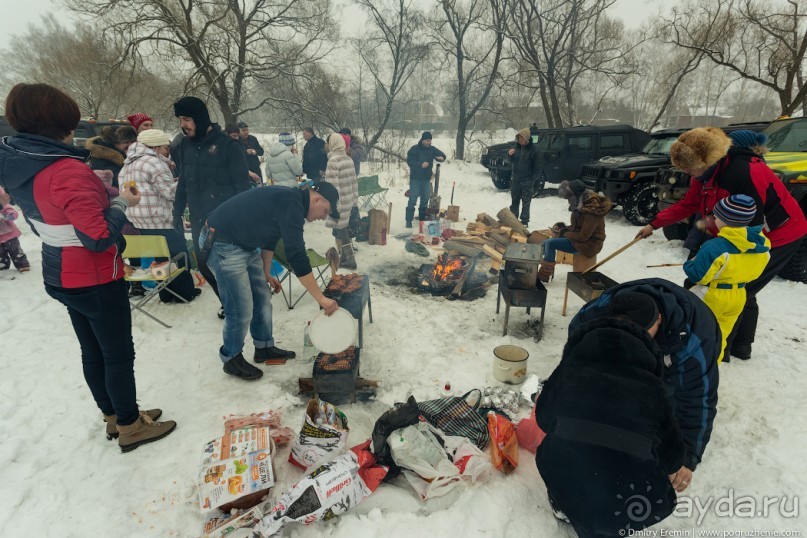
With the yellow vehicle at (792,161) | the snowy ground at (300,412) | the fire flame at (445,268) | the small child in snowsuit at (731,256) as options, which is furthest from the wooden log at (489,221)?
→ the small child in snowsuit at (731,256)

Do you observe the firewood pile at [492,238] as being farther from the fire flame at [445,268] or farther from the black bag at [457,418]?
the black bag at [457,418]

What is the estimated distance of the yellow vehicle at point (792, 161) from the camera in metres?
5.22

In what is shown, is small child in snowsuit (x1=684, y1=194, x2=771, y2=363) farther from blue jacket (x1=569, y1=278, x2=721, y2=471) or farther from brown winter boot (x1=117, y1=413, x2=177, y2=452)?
brown winter boot (x1=117, y1=413, x2=177, y2=452)

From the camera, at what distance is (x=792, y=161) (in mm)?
5711

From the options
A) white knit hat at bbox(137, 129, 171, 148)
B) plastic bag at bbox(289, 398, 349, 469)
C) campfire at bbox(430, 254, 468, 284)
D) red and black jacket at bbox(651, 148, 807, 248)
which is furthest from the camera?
campfire at bbox(430, 254, 468, 284)

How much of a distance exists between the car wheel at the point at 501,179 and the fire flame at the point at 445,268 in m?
7.77

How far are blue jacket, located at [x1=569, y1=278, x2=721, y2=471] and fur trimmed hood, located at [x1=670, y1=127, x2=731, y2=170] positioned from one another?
190 centimetres

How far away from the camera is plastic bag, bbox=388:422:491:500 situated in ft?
7.89

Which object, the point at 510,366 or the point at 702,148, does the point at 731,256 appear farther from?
the point at 510,366

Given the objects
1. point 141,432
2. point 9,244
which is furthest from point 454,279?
point 9,244

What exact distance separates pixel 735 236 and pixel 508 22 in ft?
59.4

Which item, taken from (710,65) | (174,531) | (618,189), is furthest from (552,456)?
(710,65)

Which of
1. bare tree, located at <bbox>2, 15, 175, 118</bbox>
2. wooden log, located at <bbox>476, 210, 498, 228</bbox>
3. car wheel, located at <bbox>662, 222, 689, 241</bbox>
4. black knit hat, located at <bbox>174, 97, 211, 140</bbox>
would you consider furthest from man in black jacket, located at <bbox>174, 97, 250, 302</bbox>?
bare tree, located at <bbox>2, 15, 175, 118</bbox>

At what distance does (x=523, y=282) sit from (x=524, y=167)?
5.13 metres
